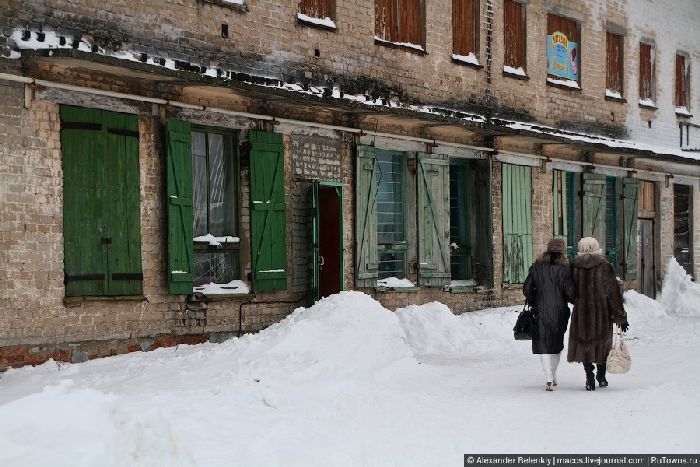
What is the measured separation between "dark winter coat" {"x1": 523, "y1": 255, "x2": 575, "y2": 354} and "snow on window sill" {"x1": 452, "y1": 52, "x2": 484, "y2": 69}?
6981 mm

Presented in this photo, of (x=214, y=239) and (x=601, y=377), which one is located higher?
(x=214, y=239)

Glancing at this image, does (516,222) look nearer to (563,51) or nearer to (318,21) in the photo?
(563,51)

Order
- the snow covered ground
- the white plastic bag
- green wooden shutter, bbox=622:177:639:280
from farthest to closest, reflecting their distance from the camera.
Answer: green wooden shutter, bbox=622:177:639:280 < the white plastic bag < the snow covered ground

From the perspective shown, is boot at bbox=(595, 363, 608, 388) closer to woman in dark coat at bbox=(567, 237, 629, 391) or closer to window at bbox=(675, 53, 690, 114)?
woman in dark coat at bbox=(567, 237, 629, 391)

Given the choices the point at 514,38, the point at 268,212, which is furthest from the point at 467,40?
the point at 268,212

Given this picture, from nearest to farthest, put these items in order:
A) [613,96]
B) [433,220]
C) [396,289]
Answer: [396,289]
[433,220]
[613,96]

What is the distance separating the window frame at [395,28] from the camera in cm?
1405

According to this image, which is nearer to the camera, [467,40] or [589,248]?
[589,248]

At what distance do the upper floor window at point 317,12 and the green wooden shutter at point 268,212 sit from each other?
5.96ft

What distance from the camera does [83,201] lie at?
396 inches

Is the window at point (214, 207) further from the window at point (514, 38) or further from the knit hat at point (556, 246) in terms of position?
the window at point (514, 38)

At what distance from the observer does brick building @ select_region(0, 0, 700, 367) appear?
9.81 metres

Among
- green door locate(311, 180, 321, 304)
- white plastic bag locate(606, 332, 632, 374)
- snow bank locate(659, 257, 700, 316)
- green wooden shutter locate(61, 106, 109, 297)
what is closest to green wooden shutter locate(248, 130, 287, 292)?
green door locate(311, 180, 321, 304)

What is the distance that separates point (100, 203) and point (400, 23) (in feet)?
20.7
